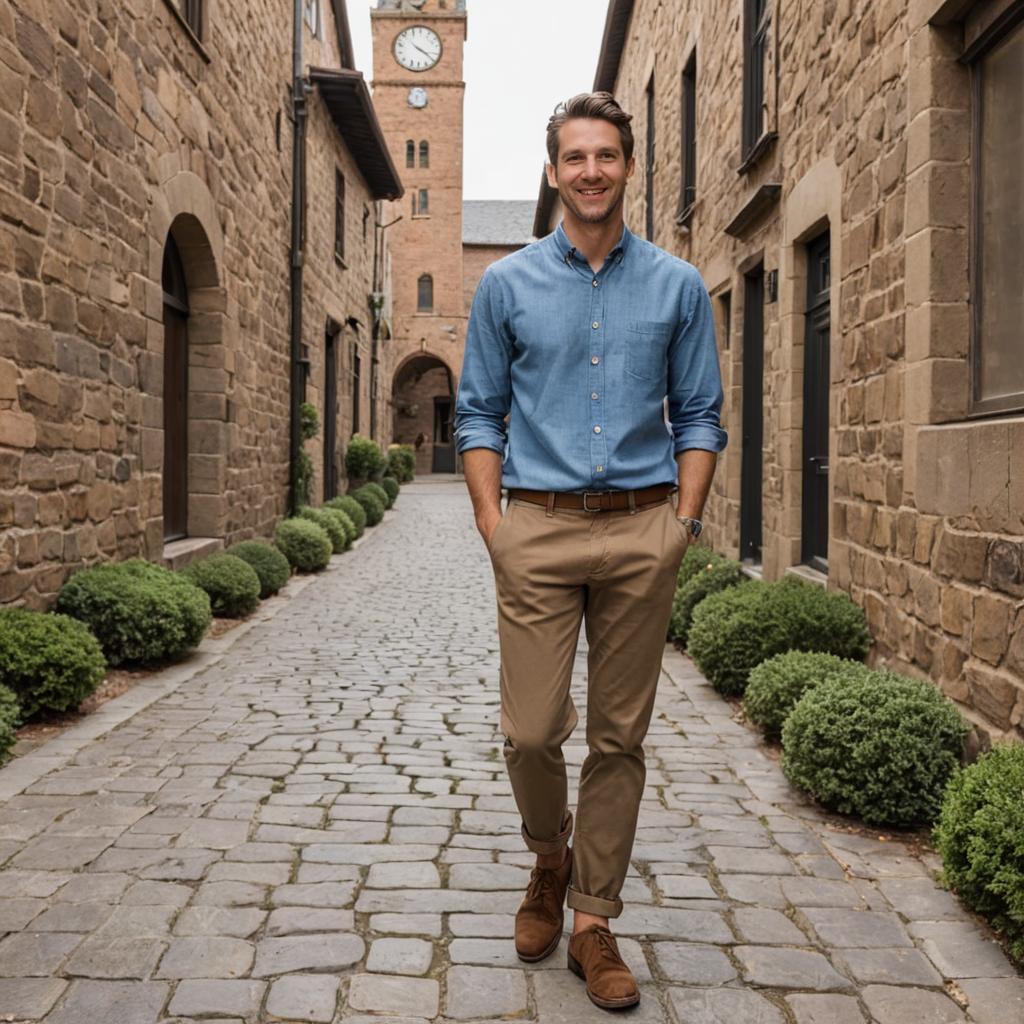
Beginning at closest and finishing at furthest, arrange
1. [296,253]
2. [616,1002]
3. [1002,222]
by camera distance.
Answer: [616,1002] → [1002,222] → [296,253]

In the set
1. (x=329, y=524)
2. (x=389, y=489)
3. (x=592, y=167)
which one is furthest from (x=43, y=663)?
(x=389, y=489)

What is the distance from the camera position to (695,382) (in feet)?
8.95

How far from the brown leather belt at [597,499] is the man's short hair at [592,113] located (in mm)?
811

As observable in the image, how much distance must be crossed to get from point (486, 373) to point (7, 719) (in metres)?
2.77

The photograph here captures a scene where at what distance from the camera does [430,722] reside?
540cm

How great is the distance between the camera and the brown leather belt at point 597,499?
102 inches

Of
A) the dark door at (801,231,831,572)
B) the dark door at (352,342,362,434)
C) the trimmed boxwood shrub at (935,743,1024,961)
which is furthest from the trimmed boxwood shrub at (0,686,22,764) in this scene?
the dark door at (352,342,362,434)

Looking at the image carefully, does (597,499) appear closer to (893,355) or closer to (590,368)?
(590,368)

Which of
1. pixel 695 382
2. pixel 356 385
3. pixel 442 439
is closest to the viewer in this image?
pixel 695 382

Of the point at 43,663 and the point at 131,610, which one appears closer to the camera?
the point at 43,663

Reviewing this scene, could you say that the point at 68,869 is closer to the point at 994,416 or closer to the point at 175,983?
the point at 175,983

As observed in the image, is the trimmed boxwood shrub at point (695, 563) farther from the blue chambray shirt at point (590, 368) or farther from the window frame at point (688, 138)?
the blue chambray shirt at point (590, 368)

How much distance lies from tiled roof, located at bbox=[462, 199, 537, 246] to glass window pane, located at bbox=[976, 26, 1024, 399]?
39381 millimetres

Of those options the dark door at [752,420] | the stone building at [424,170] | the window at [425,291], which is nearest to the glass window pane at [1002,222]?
the dark door at [752,420]
